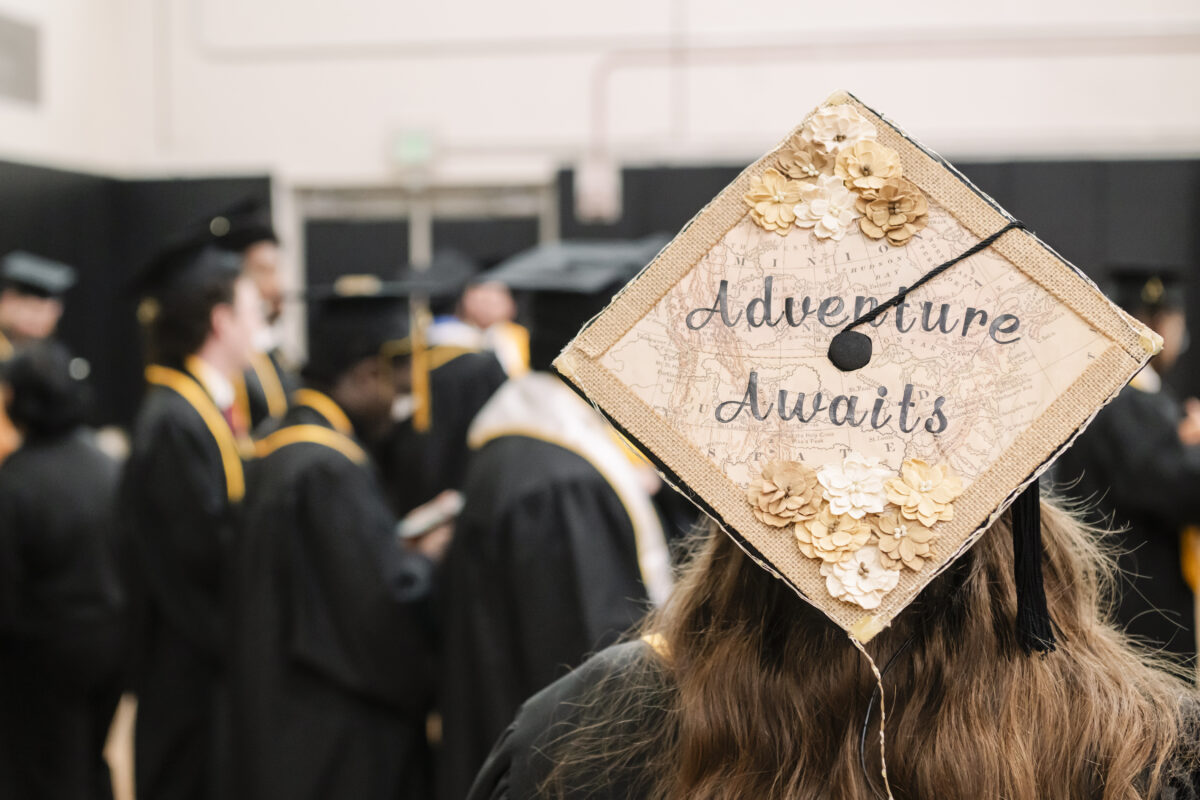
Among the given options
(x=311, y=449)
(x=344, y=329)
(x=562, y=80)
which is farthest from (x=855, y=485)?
(x=562, y=80)

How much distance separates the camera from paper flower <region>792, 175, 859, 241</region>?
847 mm

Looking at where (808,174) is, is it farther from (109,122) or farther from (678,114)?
(109,122)

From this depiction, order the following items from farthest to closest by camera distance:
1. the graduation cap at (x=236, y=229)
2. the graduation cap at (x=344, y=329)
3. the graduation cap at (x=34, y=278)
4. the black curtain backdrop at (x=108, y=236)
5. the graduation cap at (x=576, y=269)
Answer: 1. the black curtain backdrop at (x=108, y=236)
2. the graduation cap at (x=34, y=278)
3. the graduation cap at (x=236, y=229)
4. the graduation cap at (x=344, y=329)
5. the graduation cap at (x=576, y=269)

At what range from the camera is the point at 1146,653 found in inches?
42.2

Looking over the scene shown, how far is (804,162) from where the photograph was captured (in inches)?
33.8

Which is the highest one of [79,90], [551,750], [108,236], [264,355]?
[79,90]

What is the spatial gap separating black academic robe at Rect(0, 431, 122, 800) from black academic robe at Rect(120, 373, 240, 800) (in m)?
0.18

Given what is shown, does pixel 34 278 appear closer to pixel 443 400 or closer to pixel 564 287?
pixel 443 400

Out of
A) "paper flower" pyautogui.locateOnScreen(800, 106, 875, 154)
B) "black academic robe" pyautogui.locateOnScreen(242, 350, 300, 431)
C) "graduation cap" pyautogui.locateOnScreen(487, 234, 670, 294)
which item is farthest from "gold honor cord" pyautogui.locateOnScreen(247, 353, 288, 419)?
"paper flower" pyautogui.locateOnScreen(800, 106, 875, 154)

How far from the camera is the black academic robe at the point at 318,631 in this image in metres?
2.56

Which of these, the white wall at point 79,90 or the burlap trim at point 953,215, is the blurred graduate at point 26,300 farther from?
the burlap trim at point 953,215

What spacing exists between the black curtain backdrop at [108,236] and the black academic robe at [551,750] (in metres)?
7.35

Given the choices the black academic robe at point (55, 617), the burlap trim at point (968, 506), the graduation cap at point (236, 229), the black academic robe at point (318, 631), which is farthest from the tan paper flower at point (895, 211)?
the black academic robe at point (55, 617)

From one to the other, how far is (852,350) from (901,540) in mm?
153
